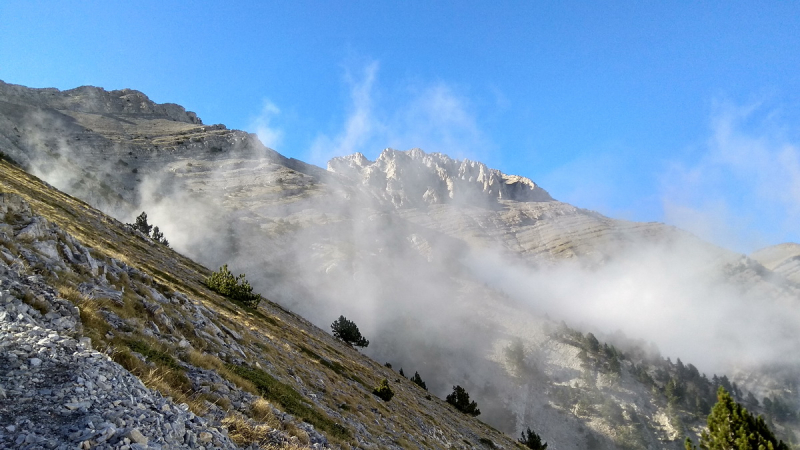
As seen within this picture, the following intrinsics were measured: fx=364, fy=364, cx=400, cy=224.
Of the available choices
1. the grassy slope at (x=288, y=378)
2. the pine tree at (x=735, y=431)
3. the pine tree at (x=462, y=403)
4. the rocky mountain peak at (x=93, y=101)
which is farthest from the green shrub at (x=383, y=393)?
the rocky mountain peak at (x=93, y=101)

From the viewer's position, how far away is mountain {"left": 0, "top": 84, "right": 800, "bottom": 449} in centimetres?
9538

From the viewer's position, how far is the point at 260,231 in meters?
124

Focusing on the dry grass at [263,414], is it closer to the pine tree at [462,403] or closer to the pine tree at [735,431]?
the pine tree at [735,431]

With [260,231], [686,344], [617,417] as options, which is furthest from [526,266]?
[260,231]

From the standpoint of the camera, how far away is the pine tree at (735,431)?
1483 cm

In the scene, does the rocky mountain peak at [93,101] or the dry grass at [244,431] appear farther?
the rocky mountain peak at [93,101]

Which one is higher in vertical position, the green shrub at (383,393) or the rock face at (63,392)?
the rock face at (63,392)

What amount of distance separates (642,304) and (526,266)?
56.8 meters

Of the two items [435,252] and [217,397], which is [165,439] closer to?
[217,397]

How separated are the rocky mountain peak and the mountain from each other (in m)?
0.92

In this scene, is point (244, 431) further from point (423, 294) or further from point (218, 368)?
point (423, 294)

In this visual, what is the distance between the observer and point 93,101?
160250 mm

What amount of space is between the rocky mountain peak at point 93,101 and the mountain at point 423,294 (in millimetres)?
925

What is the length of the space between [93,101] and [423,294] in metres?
166
